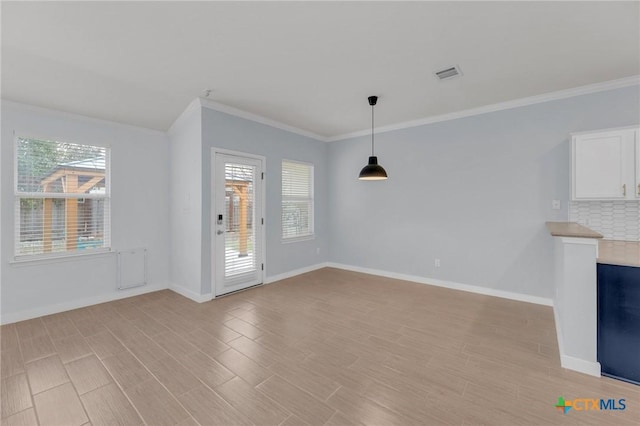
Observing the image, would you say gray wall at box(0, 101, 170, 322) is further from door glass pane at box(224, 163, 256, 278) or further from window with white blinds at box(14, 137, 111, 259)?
door glass pane at box(224, 163, 256, 278)

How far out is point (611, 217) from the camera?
3.25m

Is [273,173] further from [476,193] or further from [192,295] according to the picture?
[476,193]

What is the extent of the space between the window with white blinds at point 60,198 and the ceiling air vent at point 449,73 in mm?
4718

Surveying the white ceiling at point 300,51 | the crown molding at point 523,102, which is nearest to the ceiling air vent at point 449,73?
the white ceiling at point 300,51

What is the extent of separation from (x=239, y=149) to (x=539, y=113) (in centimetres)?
440

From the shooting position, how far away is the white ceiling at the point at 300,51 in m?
2.12

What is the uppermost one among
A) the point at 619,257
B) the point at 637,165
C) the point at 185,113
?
the point at 185,113

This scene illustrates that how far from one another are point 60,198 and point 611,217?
23.0 ft

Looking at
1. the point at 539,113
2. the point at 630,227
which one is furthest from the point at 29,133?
the point at 630,227

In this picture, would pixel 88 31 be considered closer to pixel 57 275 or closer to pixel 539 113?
pixel 57 275

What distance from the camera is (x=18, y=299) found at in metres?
3.27

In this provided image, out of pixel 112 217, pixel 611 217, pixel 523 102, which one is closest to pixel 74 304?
pixel 112 217

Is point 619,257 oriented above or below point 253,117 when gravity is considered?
below

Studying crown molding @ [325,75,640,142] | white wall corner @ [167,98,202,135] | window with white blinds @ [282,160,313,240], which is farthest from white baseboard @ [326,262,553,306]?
white wall corner @ [167,98,202,135]
